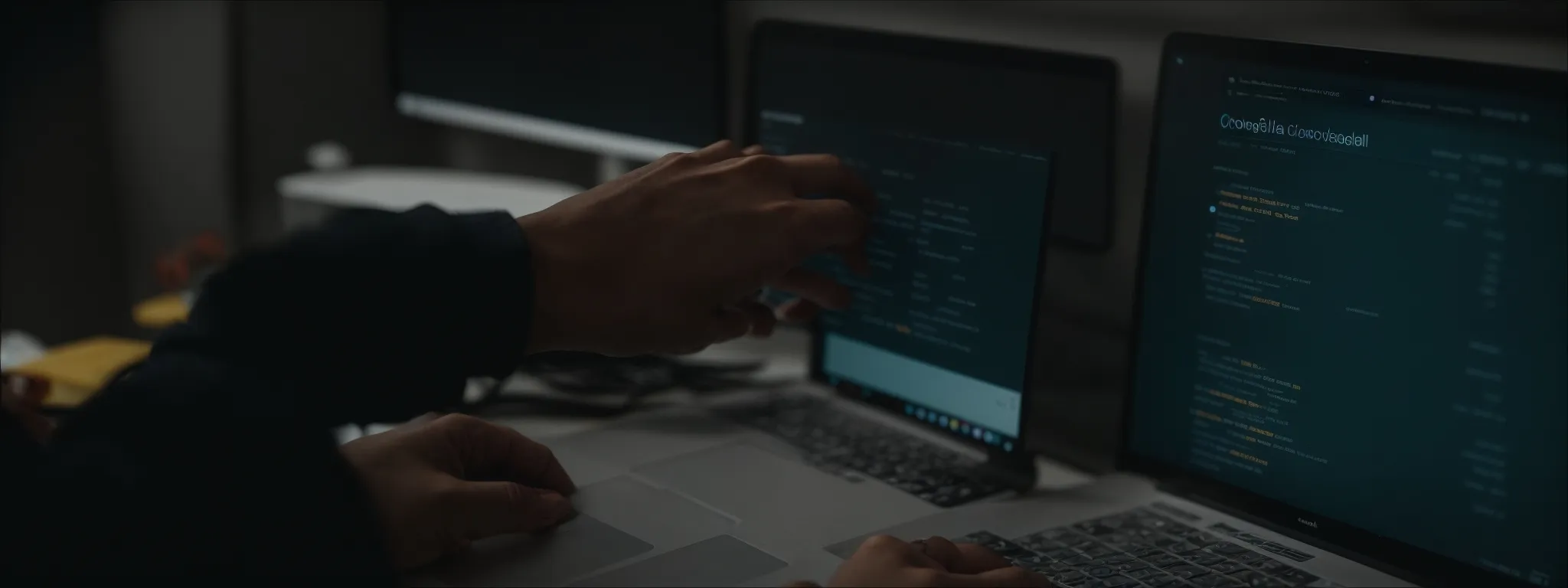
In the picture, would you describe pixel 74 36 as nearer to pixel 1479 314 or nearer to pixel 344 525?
pixel 344 525

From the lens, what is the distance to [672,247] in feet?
3.30

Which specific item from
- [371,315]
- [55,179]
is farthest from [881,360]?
[55,179]

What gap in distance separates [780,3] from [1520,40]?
75 centimetres

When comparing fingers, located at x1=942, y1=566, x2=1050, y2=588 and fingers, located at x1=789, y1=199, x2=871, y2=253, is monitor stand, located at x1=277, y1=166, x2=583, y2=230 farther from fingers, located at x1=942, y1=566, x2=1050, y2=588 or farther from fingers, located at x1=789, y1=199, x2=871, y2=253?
fingers, located at x1=942, y1=566, x2=1050, y2=588

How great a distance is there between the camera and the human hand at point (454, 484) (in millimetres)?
1000

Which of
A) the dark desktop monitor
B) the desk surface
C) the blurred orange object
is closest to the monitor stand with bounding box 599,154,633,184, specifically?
the dark desktop monitor

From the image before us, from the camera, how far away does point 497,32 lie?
1.74 m

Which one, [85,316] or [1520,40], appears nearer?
[1520,40]

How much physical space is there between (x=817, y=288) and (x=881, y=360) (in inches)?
3.6

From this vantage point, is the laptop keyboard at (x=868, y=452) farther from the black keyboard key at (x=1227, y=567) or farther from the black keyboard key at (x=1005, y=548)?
the black keyboard key at (x=1227, y=567)

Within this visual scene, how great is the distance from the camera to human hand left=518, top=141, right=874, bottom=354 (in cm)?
96

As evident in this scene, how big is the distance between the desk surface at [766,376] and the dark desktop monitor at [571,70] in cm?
23

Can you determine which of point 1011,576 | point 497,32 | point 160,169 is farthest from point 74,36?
point 1011,576

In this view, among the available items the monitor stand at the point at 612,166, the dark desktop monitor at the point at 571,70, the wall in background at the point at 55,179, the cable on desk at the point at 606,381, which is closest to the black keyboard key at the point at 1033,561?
the cable on desk at the point at 606,381
